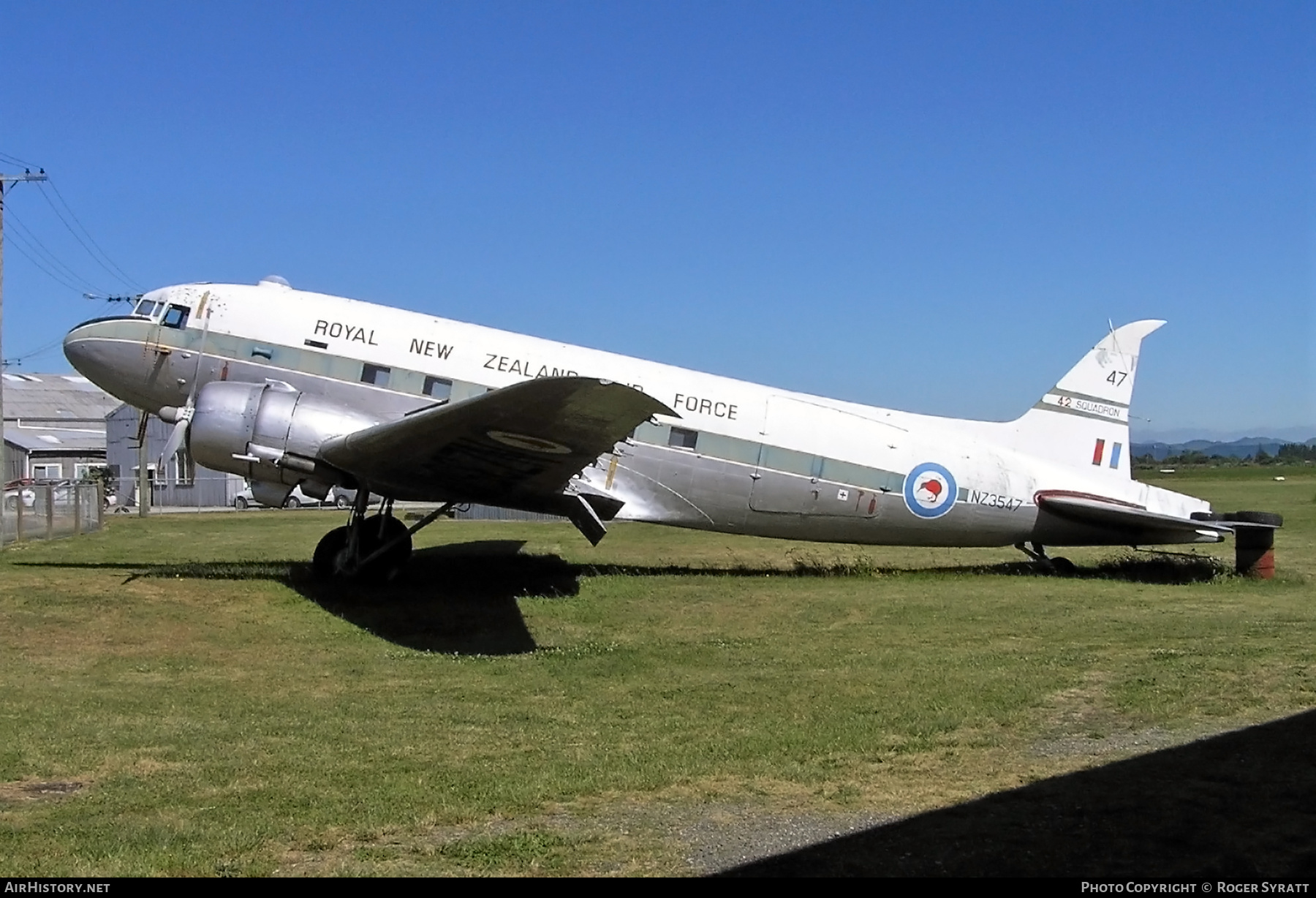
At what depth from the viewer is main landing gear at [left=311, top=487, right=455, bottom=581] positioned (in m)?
13.2

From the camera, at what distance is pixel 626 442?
1395 cm

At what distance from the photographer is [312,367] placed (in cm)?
1366

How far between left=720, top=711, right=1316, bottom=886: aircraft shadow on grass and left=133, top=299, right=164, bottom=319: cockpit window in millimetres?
12456

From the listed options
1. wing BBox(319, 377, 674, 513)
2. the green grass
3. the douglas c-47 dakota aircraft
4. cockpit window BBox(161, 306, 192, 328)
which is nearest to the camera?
the green grass

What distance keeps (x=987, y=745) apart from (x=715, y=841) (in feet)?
7.97

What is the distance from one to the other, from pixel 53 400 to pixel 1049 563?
5991 centimetres

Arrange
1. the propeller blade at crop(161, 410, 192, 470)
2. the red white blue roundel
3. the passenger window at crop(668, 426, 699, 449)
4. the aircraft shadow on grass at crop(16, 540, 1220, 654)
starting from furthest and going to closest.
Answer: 1. the red white blue roundel
2. the passenger window at crop(668, 426, 699, 449)
3. the propeller blade at crop(161, 410, 192, 470)
4. the aircraft shadow on grass at crop(16, 540, 1220, 654)

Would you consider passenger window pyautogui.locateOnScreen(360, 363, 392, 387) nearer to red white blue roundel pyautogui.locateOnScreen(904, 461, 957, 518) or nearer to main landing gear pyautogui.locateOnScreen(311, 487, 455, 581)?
main landing gear pyautogui.locateOnScreen(311, 487, 455, 581)

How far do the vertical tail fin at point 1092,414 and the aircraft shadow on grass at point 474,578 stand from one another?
175 cm

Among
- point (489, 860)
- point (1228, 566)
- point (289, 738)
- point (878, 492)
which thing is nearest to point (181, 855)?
point (489, 860)

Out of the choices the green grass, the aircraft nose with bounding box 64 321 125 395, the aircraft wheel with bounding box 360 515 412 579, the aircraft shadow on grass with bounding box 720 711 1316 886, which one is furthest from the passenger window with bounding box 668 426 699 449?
the aircraft shadow on grass with bounding box 720 711 1316 886

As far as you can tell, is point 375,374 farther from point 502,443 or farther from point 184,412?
point 502,443

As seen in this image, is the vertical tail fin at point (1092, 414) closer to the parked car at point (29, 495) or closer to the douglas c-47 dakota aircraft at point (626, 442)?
the douglas c-47 dakota aircraft at point (626, 442)

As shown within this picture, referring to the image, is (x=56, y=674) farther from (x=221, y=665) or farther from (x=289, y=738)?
(x=289, y=738)
